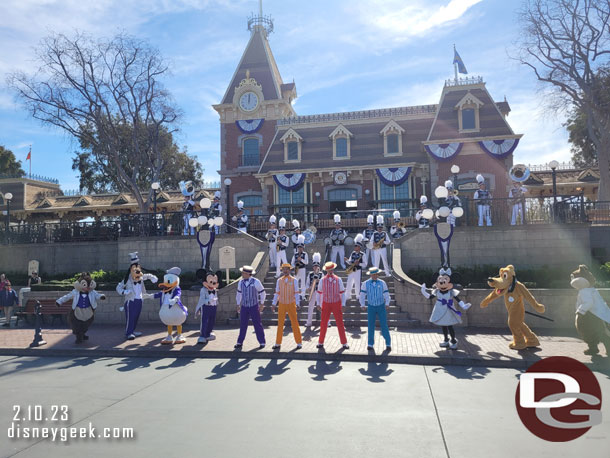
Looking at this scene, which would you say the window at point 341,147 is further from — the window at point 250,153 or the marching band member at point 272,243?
the marching band member at point 272,243

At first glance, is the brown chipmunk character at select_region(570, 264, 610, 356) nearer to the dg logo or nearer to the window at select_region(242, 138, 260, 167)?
the dg logo

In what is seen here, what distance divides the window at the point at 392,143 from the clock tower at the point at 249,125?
7674 millimetres

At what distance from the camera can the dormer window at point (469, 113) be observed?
24.2 m

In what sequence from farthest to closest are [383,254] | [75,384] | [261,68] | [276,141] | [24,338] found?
[261,68] → [276,141] → [383,254] → [24,338] → [75,384]

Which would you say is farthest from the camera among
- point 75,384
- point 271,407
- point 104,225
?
point 104,225

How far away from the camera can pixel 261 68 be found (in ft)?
100

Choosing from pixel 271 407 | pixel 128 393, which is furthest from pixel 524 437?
pixel 128 393

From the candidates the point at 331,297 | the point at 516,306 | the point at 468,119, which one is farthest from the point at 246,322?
the point at 468,119

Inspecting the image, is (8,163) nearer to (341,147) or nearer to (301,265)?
(341,147)

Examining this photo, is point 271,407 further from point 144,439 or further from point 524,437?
point 524,437

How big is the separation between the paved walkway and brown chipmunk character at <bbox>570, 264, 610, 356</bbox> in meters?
0.28

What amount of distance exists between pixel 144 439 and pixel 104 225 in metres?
16.8

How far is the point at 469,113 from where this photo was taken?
24484 millimetres

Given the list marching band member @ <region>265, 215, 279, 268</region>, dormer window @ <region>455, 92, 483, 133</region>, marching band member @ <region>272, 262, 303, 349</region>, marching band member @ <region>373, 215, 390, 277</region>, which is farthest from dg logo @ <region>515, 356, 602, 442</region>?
dormer window @ <region>455, 92, 483, 133</region>
